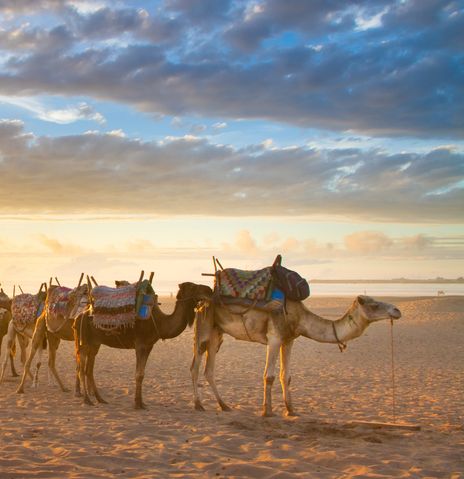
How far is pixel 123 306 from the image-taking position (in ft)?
43.5

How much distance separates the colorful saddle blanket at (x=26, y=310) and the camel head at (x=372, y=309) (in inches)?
324

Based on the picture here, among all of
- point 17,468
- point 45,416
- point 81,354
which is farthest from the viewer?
point 81,354

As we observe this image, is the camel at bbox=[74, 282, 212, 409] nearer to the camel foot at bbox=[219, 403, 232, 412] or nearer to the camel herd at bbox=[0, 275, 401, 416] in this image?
the camel herd at bbox=[0, 275, 401, 416]

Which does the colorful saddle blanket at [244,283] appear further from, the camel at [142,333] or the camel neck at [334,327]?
the camel neck at [334,327]

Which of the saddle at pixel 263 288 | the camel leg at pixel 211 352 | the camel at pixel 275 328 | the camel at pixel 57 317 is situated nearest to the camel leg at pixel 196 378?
the camel at pixel 275 328

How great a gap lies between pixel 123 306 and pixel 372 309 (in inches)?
195

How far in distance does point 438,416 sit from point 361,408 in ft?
5.20

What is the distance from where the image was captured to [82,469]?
8062 millimetres

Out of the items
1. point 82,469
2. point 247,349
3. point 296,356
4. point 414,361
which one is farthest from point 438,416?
point 247,349

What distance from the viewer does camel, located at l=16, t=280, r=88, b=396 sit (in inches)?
580

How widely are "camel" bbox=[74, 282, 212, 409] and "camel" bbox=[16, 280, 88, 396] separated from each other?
0.79m

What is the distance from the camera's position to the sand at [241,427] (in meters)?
8.30

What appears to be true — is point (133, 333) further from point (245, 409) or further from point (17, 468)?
point (17, 468)

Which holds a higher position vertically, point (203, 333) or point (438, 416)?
point (203, 333)
